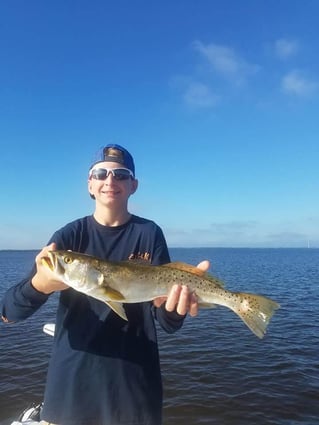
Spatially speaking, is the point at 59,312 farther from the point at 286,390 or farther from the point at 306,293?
the point at 306,293

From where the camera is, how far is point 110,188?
5004mm

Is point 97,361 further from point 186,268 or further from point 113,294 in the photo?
point 186,268

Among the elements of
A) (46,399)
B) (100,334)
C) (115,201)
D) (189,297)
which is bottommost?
(46,399)

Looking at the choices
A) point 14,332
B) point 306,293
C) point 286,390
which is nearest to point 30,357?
point 14,332

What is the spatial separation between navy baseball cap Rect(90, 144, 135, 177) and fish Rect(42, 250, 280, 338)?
1410mm

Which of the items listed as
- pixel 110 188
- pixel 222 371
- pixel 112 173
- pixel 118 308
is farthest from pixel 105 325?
pixel 222 371

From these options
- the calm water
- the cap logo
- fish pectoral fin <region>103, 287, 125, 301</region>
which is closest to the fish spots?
fish pectoral fin <region>103, 287, 125, 301</region>

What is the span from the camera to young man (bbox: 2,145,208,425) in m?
4.21

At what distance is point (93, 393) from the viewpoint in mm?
4230

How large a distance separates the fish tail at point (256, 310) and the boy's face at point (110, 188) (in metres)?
2.27

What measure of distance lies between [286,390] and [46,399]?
43.1 feet

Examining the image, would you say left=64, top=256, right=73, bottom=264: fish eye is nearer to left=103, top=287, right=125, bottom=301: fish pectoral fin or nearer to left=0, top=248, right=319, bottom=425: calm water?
left=103, top=287, right=125, bottom=301: fish pectoral fin

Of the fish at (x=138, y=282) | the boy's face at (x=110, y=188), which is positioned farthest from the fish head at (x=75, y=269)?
the boy's face at (x=110, y=188)

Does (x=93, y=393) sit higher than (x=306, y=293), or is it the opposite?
(x=93, y=393)
